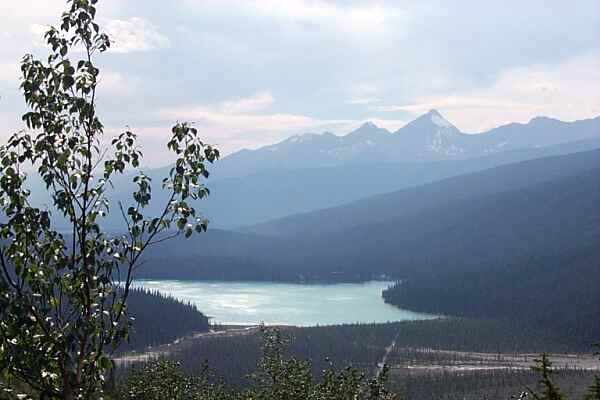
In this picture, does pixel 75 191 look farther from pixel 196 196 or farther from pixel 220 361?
pixel 220 361

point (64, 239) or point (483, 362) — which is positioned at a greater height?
point (64, 239)

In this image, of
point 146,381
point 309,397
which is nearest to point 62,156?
point 309,397

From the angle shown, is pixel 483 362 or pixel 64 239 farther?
pixel 483 362

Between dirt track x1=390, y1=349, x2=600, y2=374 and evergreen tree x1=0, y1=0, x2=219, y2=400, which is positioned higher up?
evergreen tree x1=0, y1=0, x2=219, y2=400

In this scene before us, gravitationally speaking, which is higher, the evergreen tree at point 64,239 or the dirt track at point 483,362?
the evergreen tree at point 64,239

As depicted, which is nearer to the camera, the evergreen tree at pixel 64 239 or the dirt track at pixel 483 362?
the evergreen tree at pixel 64 239

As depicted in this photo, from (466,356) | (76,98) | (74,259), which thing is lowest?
(466,356)

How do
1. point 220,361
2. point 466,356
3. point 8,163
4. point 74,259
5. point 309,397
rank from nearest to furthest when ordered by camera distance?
point 8,163, point 74,259, point 309,397, point 220,361, point 466,356

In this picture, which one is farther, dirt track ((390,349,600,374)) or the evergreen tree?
dirt track ((390,349,600,374))

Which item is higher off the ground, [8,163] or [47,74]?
[47,74]

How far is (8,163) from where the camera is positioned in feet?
34.3

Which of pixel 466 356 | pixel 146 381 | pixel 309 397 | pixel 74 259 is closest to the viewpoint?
pixel 74 259

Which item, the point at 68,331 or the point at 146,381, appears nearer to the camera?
the point at 68,331

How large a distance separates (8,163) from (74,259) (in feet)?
6.23
